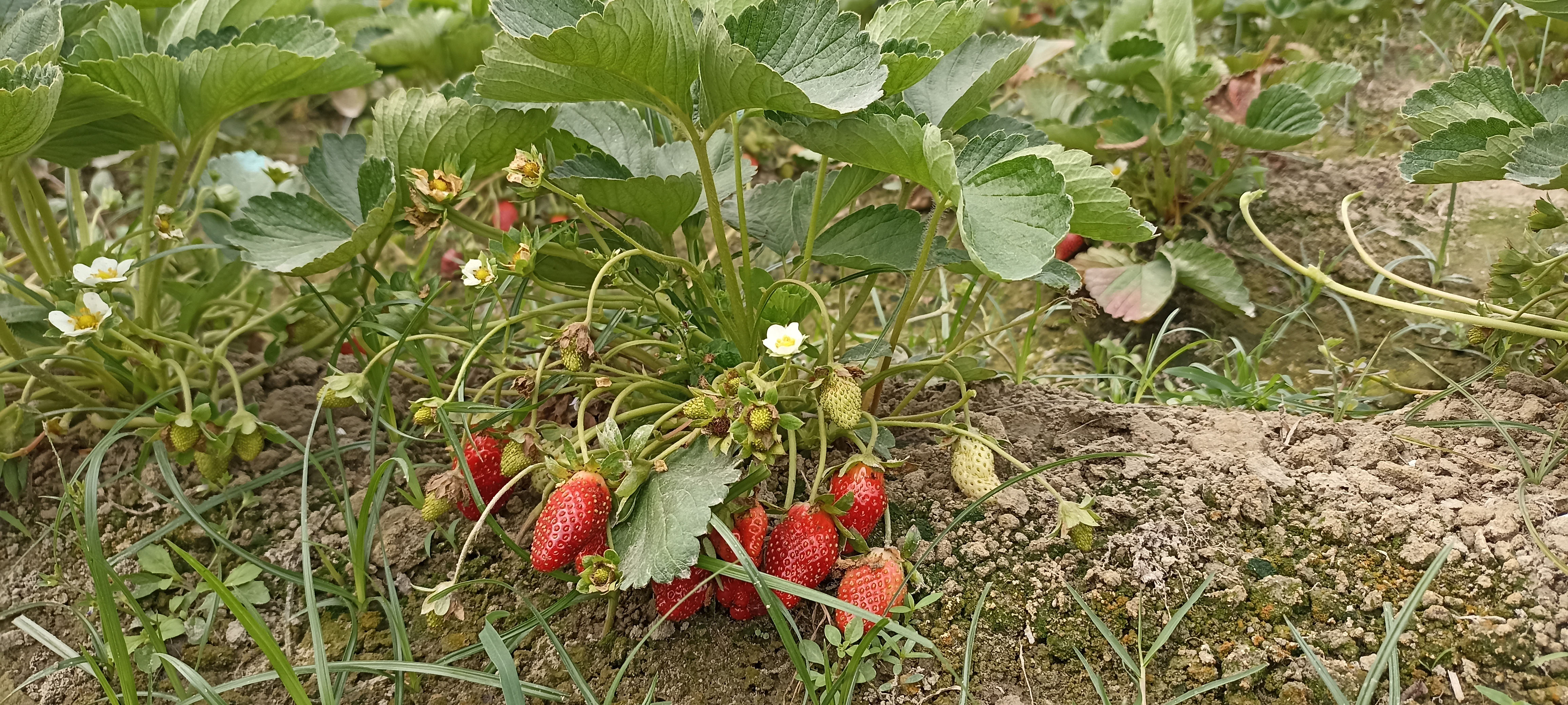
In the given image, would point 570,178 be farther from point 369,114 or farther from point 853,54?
point 369,114

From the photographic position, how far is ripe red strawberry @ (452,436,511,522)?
50.9 inches

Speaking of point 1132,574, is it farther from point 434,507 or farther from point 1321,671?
point 434,507

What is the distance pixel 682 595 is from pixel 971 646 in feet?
1.11

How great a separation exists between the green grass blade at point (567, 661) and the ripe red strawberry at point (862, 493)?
1.13ft

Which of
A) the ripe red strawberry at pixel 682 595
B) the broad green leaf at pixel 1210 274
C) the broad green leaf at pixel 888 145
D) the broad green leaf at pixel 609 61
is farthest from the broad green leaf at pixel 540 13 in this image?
the broad green leaf at pixel 1210 274

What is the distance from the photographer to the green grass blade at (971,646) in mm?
1069

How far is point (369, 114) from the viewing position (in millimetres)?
3227

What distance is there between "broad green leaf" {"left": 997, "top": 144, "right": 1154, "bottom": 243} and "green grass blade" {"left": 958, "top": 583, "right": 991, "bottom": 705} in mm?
448

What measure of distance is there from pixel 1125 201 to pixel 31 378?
1614 mm

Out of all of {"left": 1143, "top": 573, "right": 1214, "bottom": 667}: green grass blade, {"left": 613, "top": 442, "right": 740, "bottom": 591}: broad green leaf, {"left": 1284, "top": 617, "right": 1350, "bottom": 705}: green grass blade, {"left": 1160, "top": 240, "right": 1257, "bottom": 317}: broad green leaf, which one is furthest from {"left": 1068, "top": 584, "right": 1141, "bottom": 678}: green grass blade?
{"left": 1160, "top": 240, "right": 1257, "bottom": 317}: broad green leaf

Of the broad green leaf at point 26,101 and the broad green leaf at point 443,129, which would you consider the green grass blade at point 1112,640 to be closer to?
the broad green leaf at point 443,129

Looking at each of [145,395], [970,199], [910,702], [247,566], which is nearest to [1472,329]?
[970,199]

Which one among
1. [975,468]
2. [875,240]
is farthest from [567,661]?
[875,240]

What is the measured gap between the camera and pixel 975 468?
49.1 inches
